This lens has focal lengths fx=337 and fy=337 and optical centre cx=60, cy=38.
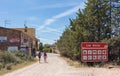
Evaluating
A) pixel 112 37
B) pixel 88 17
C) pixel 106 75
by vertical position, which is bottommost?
pixel 106 75

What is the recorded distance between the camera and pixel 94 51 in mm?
38000

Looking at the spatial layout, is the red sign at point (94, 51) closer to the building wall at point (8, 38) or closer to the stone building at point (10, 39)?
the stone building at point (10, 39)

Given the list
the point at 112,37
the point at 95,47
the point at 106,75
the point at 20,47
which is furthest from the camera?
the point at 20,47

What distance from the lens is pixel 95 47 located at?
38.0 m

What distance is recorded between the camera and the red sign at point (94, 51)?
3775cm

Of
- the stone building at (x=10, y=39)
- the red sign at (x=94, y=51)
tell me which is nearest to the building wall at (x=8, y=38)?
the stone building at (x=10, y=39)

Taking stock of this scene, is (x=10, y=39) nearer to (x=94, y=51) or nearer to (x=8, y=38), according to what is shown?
(x=8, y=38)

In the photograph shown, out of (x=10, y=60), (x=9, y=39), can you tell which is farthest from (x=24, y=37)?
(x=10, y=60)

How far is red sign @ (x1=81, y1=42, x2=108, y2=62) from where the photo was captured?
124 feet

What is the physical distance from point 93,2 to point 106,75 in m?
21.7

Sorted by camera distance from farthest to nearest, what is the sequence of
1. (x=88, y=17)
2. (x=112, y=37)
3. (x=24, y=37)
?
(x=24, y=37), (x=88, y=17), (x=112, y=37)

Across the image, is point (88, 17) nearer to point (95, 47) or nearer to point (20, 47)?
point (95, 47)

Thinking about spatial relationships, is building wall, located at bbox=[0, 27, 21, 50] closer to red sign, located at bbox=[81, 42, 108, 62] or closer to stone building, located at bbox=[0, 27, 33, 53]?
stone building, located at bbox=[0, 27, 33, 53]

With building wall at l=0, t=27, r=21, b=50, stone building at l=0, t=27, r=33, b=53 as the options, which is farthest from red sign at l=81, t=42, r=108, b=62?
building wall at l=0, t=27, r=21, b=50
